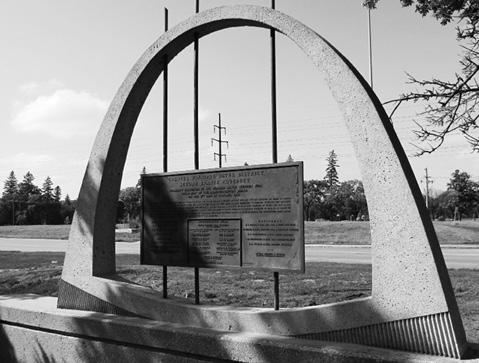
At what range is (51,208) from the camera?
85.2m

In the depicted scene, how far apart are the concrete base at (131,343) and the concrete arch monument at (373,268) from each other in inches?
5.8

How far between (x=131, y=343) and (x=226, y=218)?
1.73 m

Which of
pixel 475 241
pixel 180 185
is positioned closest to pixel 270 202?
pixel 180 185

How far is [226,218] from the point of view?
5137 millimetres

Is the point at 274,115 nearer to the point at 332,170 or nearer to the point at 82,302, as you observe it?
the point at 82,302

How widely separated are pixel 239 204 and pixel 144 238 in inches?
60.6

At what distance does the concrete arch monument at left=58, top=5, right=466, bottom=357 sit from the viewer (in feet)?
12.4

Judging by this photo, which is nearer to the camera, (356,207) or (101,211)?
(101,211)

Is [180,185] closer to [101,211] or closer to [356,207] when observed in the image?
[101,211]

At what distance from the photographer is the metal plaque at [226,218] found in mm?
4684

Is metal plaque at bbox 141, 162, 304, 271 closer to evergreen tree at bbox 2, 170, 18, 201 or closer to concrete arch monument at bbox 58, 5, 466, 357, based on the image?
concrete arch monument at bbox 58, 5, 466, 357

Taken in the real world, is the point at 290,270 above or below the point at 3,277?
above

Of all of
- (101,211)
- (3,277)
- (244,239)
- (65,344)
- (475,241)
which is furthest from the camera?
→ (475,241)

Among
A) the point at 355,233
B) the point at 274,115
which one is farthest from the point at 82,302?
the point at 355,233
